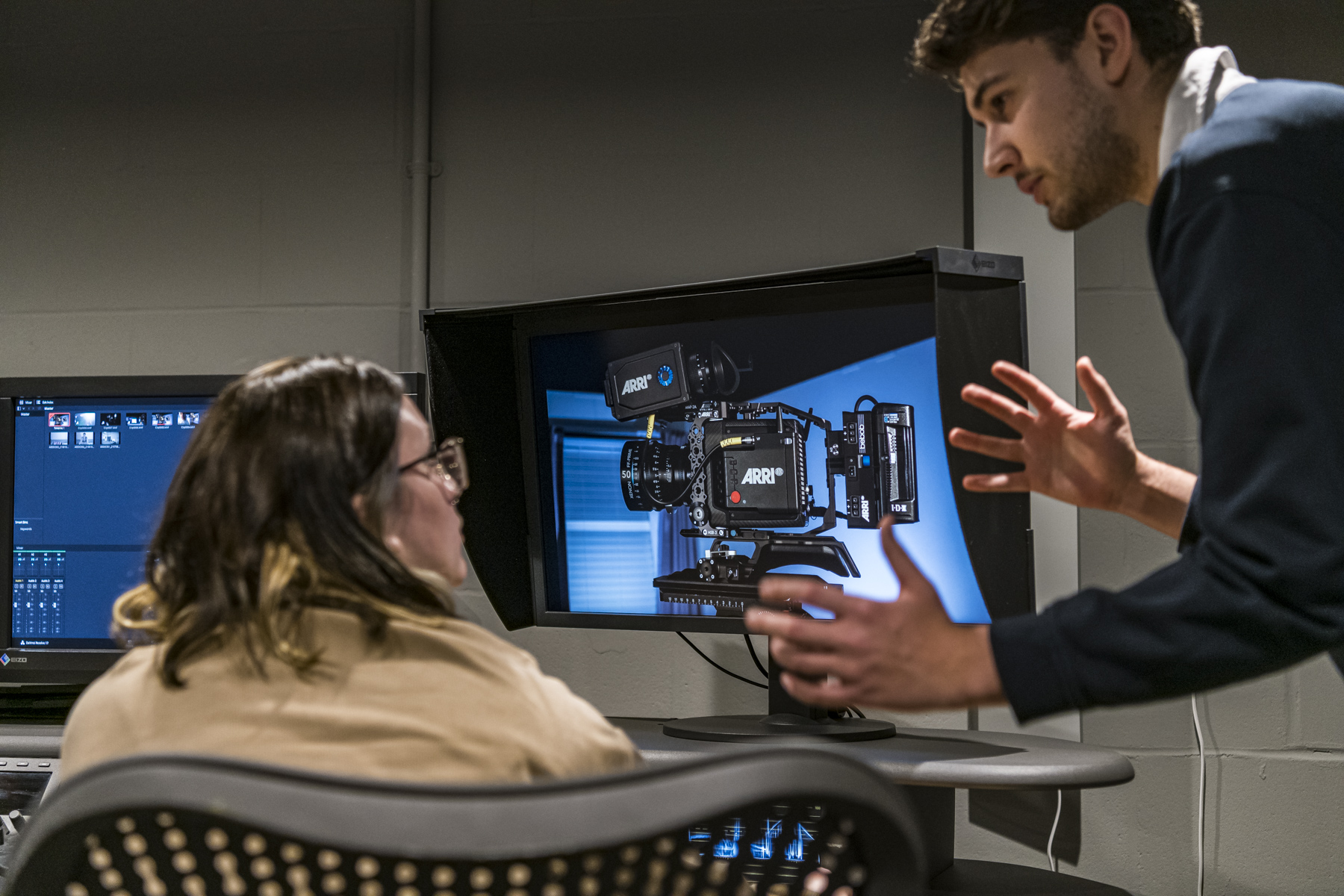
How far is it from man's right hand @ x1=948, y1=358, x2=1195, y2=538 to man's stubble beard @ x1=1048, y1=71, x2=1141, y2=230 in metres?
0.20

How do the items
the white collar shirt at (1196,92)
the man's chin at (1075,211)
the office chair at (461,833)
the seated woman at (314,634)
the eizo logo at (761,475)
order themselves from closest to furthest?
the office chair at (461,833)
the seated woman at (314,634)
the white collar shirt at (1196,92)
the man's chin at (1075,211)
the eizo logo at (761,475)

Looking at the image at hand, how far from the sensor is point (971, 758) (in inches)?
52.2

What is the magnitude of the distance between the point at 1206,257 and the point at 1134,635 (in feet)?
0.89

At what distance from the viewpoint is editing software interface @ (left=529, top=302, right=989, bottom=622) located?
4.80 ft

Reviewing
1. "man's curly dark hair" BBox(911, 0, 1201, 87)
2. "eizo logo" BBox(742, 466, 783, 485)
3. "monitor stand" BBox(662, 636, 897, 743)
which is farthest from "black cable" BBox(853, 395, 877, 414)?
"man's curly dark hair" BBox(911, 0, 1201, 87)

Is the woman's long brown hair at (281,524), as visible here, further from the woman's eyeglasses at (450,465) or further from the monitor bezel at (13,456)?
the monitor bezel at (13,456)

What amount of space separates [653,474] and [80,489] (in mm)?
958

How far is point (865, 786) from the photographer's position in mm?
459

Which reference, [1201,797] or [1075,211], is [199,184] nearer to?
[1075,211]

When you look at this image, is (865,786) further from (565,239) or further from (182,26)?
(182,26)

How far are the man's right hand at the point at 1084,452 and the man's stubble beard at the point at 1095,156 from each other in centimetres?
20

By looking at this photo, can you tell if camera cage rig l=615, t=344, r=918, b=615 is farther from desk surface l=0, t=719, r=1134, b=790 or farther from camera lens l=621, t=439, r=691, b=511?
desk surface l=0, t=719, r=1134, b=790

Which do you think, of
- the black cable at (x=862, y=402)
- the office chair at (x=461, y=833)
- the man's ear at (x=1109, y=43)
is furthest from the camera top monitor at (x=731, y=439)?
the office chair at (x=461, y=833)

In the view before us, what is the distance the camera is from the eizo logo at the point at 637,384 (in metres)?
1.66
